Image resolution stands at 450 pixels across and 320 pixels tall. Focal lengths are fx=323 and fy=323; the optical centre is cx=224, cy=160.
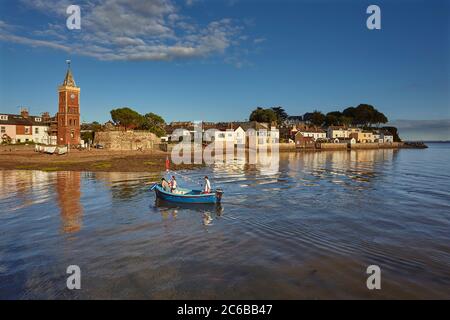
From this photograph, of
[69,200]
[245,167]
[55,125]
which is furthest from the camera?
[55,125]

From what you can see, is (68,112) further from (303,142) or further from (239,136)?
(303,142)

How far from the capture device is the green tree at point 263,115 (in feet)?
417

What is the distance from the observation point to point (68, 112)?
70438mm

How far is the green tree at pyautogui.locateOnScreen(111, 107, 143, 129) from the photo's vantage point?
323 ft

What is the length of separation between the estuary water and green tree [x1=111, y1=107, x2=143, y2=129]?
70784 mm

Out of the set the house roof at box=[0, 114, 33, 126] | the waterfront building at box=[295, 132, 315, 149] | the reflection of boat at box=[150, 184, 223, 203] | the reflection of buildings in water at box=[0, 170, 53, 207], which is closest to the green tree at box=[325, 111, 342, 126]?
the waterfront building at box=[295, 132, 315, 149]

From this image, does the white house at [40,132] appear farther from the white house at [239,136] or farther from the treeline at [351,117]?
the treeline at [351,117]

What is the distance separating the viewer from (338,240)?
16734mm

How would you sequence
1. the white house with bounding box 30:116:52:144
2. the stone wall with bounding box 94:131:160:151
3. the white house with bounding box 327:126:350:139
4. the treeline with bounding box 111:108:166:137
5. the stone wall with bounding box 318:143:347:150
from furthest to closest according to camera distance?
the white house with bounding box 327:126:350:139, the stone wall with bounding box 318:143:347:150, the treeline with bounding box 111:108:166:137, the white house with bounding box 30:116:52:144, the stone wall with bounding box 94:131:160:151

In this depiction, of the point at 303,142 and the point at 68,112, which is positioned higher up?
the point at 68,112

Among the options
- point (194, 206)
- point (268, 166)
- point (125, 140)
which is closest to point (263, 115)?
point (125, 140)

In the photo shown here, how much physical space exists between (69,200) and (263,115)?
10790 centimetres

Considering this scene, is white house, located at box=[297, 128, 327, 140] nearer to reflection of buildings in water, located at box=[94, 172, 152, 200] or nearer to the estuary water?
reflection of buildings in water, located at box=[94, 172, 152, 200]

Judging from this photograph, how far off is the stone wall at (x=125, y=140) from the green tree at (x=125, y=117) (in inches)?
648
